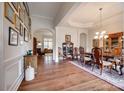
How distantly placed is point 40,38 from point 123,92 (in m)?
14.0

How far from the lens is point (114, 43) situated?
6723 mm

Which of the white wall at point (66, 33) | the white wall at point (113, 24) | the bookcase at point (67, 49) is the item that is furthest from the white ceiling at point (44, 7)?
the white wall at point (113, 24)

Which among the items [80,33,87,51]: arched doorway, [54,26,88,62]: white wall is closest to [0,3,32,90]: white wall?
[54,26,88,62]: white wall

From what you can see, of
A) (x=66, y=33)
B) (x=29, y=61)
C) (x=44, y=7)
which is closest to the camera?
(x=29, y=61)

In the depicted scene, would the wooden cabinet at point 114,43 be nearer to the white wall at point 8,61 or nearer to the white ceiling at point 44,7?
the white ceiling at point 44,7

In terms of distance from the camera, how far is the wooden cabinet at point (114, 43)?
6.15 metres

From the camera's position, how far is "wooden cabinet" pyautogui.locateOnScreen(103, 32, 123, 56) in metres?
6.15

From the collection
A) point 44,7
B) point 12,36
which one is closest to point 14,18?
point 12,36

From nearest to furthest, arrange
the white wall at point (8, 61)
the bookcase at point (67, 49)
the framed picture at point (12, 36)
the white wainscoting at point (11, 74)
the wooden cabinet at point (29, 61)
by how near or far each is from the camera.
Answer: the white wall at point (8, 61), the white wainscoting at point (11, 74), the framed picture at point (12, 36), the wooden cabinet at point (29, 61), the bookcase at point (67, 49)

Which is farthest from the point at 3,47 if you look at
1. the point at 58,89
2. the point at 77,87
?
the point at 77,87

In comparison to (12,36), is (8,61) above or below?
below

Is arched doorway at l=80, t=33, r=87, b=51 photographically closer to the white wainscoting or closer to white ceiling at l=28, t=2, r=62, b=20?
white ceiling at l=28, t=2, r=62, b=20

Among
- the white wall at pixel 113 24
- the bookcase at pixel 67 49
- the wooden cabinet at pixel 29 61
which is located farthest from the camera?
the bookcase at pixel 67 49

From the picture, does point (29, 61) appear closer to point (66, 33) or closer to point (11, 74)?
point (11, 74)
